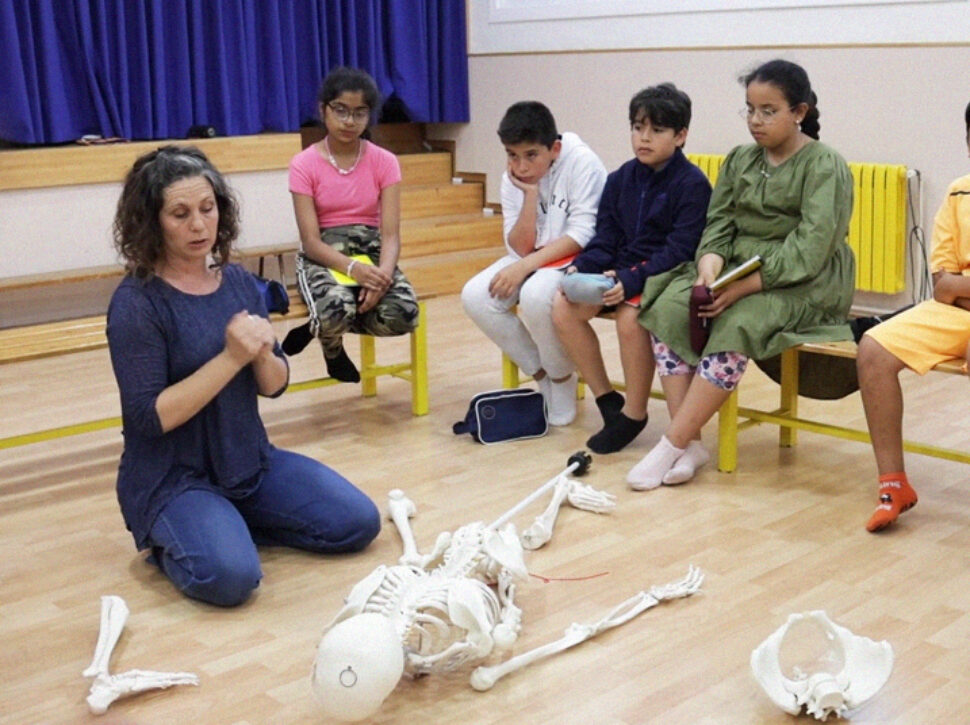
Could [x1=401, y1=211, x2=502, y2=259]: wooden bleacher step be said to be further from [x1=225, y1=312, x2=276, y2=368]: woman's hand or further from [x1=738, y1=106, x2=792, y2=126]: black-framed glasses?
[x1=225, y1=312, x2=276, y2=368]: woman's hand

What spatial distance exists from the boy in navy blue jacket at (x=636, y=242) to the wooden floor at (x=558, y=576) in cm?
20

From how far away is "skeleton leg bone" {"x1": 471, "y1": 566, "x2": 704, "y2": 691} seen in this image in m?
2.25

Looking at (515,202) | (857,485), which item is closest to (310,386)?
(515,202)

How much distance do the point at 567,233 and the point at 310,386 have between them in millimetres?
958

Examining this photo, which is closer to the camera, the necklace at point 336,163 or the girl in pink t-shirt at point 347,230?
the girl in pink t-shirt at point 347,230

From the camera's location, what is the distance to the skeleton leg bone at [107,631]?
2271 millimetres

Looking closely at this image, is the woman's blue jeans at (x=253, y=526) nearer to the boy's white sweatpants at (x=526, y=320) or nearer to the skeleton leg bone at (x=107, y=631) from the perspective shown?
the skeleton leg bone at (x=107, y=631)

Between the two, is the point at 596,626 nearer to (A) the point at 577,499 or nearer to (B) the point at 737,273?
(A) the point at 577,499

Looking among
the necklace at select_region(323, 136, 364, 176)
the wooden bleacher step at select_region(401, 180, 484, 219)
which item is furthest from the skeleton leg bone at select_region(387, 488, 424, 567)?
the wooden bleacher step at select_region(401, 180, 484, 219)

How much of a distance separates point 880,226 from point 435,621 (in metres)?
3.42

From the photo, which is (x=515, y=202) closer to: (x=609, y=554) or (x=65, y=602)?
(x=609, y=554)

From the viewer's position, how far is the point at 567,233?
381cm

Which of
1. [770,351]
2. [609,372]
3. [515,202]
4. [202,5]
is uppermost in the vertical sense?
[202,5]

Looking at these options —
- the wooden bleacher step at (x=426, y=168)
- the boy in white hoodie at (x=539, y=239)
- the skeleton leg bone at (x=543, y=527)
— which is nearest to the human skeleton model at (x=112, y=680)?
the skeleton leg bone at (x=543, y=527)
